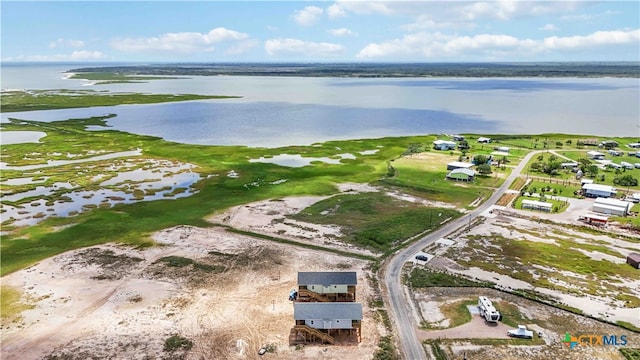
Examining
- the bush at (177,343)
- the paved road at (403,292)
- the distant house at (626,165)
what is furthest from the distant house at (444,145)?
the bush at (177,343)

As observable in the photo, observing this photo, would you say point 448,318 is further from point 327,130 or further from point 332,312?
point 327,130

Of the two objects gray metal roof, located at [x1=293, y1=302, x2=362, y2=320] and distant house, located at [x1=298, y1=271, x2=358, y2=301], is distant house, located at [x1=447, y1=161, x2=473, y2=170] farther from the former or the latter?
gray metal roof, located at [x1=293, y1=302, x2=362, y2=320]

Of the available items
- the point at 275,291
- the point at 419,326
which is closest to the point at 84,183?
the point at 275,291

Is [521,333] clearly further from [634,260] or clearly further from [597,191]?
[597,191]

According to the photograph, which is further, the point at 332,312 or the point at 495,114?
the point at 495,114

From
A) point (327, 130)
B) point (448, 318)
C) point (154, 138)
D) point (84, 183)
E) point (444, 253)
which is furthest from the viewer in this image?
point (327, 130)

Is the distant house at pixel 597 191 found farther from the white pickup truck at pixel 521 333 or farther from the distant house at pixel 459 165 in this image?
the white pickup truck at pixel 521 333

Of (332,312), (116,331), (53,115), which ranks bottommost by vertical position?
(116,331)

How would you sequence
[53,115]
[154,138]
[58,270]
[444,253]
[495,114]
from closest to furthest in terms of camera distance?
[58,270] < [444,253] < [154,138] < [53,115] < [495,114]
